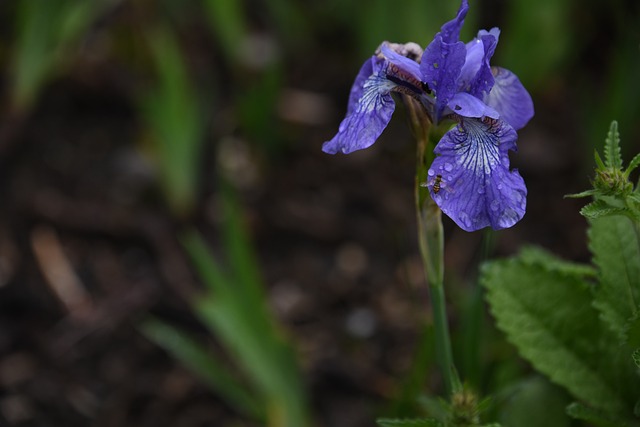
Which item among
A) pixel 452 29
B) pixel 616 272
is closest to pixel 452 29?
pixel 452 29

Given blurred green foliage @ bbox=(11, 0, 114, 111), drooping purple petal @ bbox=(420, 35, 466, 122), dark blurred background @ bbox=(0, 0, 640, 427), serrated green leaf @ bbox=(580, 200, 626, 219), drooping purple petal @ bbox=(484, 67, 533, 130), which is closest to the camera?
serrated green leaf @ bbox=(580, 200, 626, 219)

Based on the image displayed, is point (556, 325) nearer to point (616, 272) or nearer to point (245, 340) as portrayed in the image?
point (616, 272)

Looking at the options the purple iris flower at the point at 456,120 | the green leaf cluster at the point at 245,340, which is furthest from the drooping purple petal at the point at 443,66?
the green leaf cluster at the point at 245,340

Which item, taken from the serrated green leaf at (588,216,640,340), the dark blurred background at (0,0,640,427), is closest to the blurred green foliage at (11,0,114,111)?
the dark blurred background at (0,0,640,427)

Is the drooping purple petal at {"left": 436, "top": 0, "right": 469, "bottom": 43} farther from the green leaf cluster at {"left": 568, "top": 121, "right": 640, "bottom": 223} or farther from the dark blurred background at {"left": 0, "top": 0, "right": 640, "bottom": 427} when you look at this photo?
the dark blurred background at {"left": 0, "top": 0, "right": 640, "bottom": 427}

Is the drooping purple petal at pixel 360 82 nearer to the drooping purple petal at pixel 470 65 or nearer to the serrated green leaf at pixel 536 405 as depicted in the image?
the drooping purple petal at pixel 470 65

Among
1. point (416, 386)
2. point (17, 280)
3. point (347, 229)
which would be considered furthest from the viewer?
point (347, 229)

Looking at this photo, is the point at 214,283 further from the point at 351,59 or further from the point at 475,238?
the point at 351,59

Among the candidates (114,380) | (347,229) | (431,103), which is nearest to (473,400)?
(431,103)
